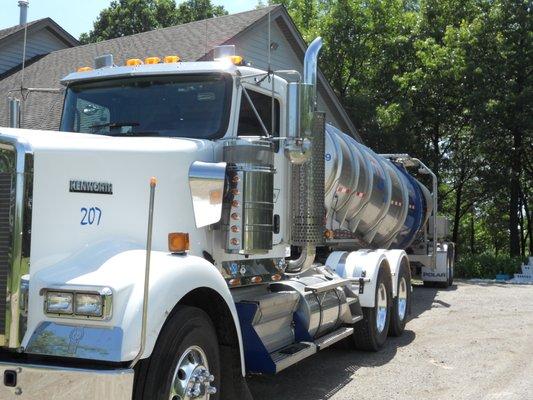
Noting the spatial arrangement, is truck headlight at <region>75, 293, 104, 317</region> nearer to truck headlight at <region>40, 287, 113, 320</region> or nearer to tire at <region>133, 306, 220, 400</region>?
truck headlight at <region>40, 287, 113, 320</region>

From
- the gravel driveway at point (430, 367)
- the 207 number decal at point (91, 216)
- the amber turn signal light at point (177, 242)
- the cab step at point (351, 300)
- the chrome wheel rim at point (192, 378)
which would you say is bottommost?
the gravel driveway at point (430, 367)

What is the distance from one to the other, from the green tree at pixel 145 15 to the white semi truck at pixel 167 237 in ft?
103

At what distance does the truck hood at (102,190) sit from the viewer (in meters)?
3.63

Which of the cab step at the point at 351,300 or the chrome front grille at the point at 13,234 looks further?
the cab step at the point at 351,300

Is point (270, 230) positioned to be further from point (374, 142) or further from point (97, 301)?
point (374, 142)

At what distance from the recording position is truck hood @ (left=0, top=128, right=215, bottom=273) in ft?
11.9

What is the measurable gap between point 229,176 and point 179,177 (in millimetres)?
420

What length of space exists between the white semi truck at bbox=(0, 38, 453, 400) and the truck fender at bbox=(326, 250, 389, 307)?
2.6 inches

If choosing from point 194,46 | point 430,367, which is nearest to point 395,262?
point 430,367

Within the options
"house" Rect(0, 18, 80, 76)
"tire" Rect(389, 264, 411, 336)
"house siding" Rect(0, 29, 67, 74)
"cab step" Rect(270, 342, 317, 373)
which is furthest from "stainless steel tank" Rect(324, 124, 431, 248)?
"house siding" Rect(0, 29, 67, 74)

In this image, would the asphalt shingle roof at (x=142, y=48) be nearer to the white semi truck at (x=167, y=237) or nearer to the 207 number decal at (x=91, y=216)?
the white semi truck at (x=167, y=237)

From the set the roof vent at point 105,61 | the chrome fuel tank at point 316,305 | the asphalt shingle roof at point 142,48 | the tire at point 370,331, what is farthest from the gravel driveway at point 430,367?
the asphalt shingle roof at point 142,48

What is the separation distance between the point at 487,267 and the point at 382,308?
614 inches

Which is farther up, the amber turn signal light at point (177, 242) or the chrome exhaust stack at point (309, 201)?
the chrome exhaust stack at point (309, 201)
